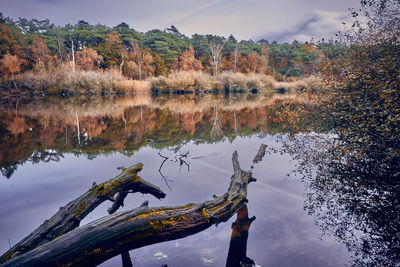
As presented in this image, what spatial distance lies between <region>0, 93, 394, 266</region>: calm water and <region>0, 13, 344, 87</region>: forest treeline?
3543 centimetres

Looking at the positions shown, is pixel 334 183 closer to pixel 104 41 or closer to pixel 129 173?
pixel 129 173

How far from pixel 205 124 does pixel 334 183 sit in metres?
8.36

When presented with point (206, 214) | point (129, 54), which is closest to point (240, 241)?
point (206, 214)

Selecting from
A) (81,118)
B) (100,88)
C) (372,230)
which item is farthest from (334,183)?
(100,88)

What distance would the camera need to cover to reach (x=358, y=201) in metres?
4.21

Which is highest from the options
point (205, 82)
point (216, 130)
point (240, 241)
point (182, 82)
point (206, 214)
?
point (205, 82)

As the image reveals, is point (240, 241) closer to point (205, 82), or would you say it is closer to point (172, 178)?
point (172, 178)

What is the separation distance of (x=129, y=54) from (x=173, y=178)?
2082 inches

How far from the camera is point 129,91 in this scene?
38094mm

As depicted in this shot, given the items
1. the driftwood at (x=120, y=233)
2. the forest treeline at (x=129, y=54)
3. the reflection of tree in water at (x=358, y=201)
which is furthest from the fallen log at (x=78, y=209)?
the forest treeline at (x=129, y=54)

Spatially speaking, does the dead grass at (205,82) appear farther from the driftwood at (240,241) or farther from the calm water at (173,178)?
the driftwood at (240,241)

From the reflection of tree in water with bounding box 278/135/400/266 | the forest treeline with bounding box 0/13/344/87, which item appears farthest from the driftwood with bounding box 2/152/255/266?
the forest treeline with bounding box 0/13/344/87

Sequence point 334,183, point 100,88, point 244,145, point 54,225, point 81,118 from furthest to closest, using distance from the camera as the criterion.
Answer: point 100,88
point 81,118
point 244,145
point 334,183
point 54,225

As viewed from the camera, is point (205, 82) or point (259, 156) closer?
point (259, 156)
